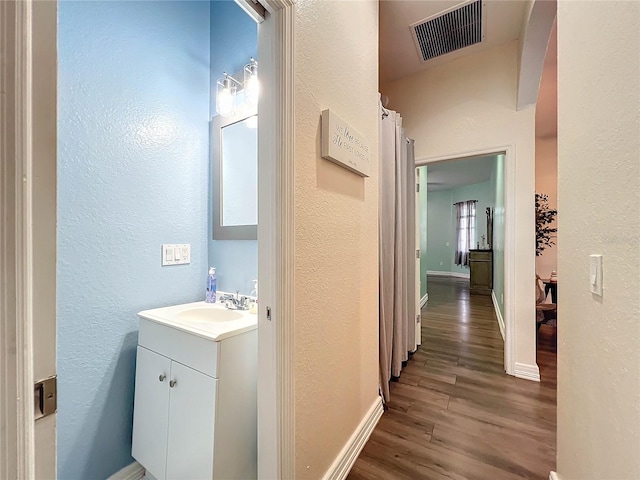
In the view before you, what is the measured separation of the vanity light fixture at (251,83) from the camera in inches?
63.9

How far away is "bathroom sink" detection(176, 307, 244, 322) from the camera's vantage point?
1556mm

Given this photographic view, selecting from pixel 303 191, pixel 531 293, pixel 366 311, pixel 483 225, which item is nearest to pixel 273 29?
pixel 303 191

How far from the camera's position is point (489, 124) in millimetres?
2531

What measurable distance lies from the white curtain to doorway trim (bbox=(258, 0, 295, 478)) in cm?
112

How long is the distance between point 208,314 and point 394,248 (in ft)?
4.81

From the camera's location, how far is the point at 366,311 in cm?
170

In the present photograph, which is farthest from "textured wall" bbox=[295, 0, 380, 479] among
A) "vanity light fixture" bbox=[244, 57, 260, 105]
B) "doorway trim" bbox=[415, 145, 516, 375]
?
"doorway trim" bbox=[415, 145, 516, 375]

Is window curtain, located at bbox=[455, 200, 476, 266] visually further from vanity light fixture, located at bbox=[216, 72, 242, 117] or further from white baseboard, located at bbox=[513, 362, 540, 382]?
vanity light fixture, located at bbox=[216, 72, 242, 117]

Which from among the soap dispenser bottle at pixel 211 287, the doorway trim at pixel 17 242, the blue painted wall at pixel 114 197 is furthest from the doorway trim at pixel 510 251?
the doorway trim at pixel 17 242

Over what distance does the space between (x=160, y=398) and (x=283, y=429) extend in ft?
2.26

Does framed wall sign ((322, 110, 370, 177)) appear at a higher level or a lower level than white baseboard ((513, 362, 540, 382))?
higher

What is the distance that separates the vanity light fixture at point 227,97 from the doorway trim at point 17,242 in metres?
1.36

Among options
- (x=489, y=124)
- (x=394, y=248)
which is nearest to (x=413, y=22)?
(x=489, y=124)

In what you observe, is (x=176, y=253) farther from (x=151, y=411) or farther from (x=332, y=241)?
(x=332, y=241)
